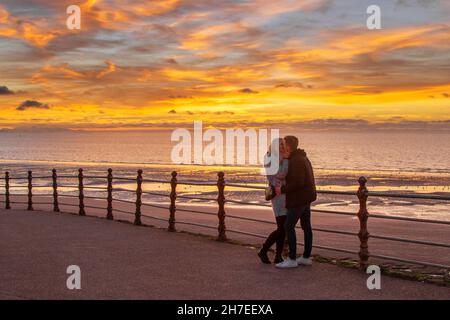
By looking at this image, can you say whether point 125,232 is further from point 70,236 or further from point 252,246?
point 252,246

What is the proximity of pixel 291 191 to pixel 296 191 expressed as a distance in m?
0.11

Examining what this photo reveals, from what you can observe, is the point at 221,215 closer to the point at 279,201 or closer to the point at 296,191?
the point at 279,201

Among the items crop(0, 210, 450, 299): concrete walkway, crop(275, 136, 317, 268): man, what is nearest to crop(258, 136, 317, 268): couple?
crop(275, 136, 317, 268): man

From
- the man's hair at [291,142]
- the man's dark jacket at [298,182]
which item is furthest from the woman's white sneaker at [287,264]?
the man's hair at [291,142]

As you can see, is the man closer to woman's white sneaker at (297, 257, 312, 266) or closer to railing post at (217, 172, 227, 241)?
woman's white sneaker at (297, 257, 312, 266)

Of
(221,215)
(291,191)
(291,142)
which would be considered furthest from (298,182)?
(221,215)

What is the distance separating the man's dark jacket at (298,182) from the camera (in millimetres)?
9305

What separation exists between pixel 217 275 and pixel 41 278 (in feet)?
8.55

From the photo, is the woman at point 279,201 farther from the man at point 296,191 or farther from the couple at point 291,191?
the man at point 296,191

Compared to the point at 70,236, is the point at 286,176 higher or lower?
higher

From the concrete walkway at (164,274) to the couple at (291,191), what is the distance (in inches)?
15.0

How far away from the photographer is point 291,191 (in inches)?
372

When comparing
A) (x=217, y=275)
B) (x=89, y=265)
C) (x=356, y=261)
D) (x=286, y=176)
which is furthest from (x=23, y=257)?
(x=356, y=261)

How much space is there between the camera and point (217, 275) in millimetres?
9102
